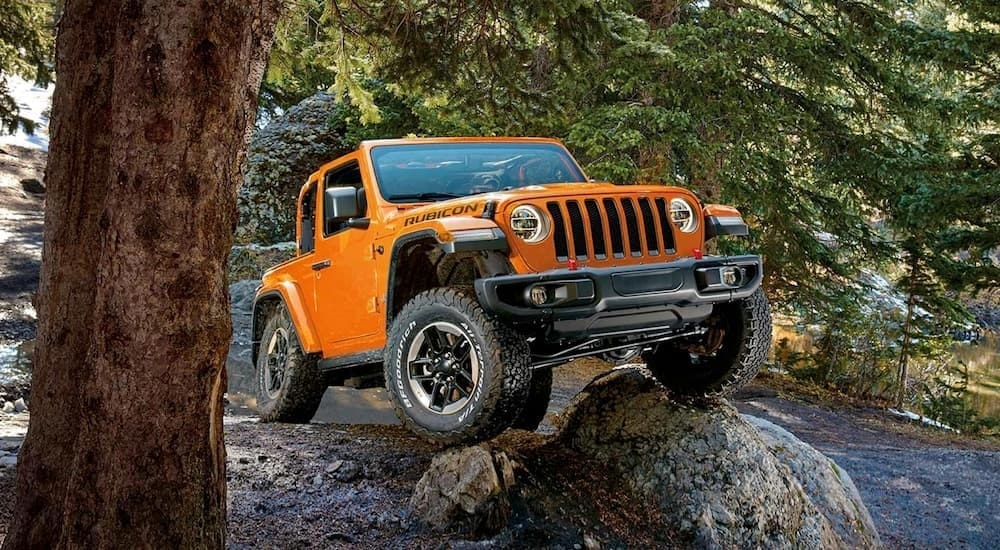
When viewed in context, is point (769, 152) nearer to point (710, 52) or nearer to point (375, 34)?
point (710, 52)

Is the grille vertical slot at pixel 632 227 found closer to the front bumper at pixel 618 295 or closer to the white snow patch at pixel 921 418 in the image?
the front bumper at pixel 618 295

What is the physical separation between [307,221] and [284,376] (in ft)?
4.73

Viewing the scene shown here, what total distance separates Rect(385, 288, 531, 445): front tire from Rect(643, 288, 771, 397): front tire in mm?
1528

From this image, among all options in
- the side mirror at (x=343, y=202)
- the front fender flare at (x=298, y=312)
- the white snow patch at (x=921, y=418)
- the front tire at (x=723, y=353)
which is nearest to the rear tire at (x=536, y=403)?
the front tire at (x=723, y=353)

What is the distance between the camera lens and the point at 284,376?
7.39 m

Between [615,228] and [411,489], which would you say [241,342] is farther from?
[615,228]

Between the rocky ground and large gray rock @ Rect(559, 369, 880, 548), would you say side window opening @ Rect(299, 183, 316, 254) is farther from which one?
large gray rock @ Rect(559, 369, 880, 548)

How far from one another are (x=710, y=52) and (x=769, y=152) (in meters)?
2.76

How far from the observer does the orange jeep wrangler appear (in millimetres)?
4711

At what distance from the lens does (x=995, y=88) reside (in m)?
12.8

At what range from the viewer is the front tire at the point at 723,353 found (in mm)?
5395

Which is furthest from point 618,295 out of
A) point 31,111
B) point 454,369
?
point 31,111

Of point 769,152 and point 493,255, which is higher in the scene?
point 769,152

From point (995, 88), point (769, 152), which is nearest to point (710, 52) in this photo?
point (769, 152)
